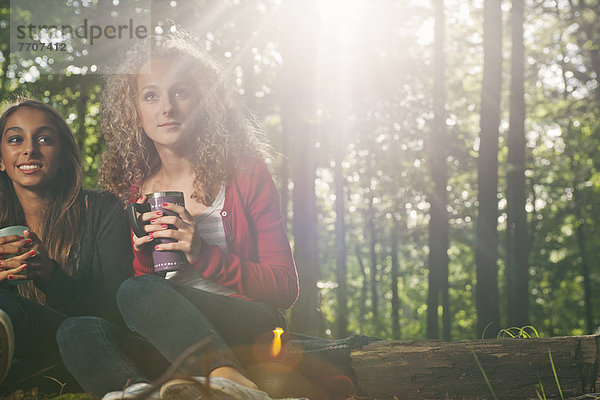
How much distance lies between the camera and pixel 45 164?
9.99 ft

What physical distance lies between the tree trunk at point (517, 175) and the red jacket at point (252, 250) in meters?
8.70

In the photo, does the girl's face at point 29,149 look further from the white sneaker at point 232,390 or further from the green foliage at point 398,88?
the green foliage at point 398,88

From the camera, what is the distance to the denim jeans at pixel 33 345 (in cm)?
252

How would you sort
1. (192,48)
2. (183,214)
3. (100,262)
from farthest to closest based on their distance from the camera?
(192,48), (100,262), (183,214)

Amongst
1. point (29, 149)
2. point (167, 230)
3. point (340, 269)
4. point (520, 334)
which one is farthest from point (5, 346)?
point (340, 269)

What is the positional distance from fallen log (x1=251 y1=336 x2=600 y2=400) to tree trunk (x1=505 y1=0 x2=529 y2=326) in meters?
8.49

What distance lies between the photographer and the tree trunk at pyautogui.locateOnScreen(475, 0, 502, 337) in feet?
28.4

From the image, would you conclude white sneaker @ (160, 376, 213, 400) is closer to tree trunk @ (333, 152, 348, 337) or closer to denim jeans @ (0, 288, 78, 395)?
denim jeans @ (0, 288, 78, 395)

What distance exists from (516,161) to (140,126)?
367 inches

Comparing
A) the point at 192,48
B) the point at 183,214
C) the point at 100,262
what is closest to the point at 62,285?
the point at 100,262

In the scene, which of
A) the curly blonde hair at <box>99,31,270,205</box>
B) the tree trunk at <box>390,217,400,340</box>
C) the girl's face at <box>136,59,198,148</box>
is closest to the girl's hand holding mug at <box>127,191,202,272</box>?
→ the curly blonde hair at <box>99,31,270,205</box>

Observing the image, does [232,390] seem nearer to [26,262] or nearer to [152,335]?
[152,335]

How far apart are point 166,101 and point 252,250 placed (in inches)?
37.5

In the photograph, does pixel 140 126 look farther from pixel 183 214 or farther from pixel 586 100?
pixel 586 100
